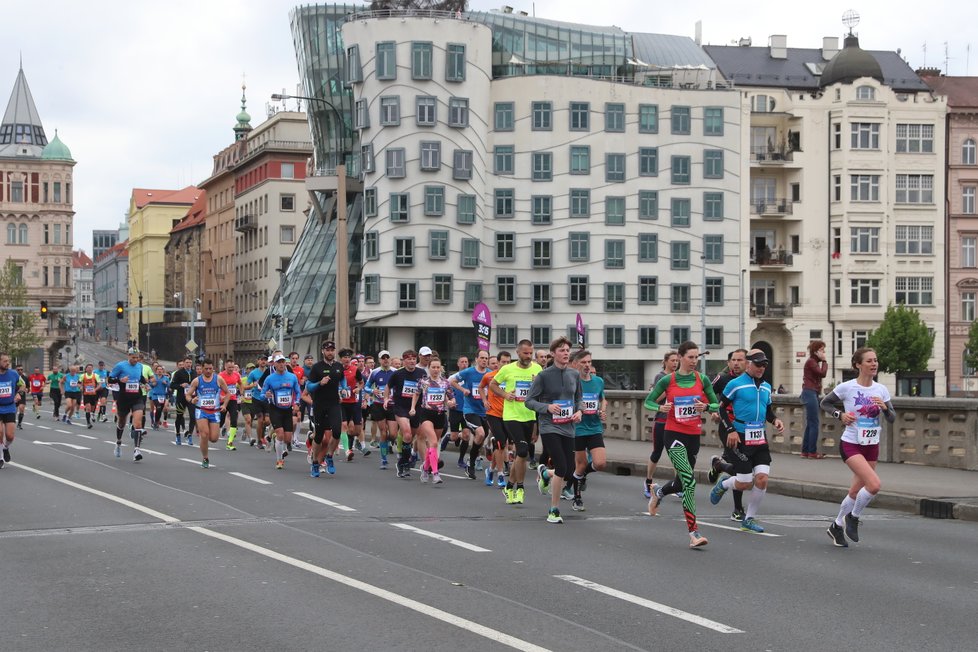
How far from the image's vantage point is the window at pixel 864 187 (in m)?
76.4

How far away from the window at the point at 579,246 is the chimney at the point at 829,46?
19129 millimetres

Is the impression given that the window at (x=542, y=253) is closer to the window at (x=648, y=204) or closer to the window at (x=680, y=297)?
the window at (x=648, y=204)

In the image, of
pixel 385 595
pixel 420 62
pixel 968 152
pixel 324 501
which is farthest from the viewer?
pixel 968 152

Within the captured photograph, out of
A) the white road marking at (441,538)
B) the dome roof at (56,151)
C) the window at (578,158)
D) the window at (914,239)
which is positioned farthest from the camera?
the dome roof at (56,151)

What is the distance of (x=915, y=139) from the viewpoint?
77.2m

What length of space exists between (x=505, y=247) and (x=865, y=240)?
18.8 meters

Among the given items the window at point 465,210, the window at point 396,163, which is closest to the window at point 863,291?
the window at point 465,210

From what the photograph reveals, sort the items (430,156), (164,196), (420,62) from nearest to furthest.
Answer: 1. (420,62)
2. (430,156)
3. (164,196)

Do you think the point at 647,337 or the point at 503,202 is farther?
the point at 647,337

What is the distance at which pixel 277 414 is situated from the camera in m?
23.5

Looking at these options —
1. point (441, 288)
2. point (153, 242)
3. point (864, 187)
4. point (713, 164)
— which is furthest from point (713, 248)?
point (153, 242)

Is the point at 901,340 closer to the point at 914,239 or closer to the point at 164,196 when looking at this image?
the point at 914,239

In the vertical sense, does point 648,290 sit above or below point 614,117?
below

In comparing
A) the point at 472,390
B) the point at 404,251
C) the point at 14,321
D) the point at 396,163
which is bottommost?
the point at 472,390
